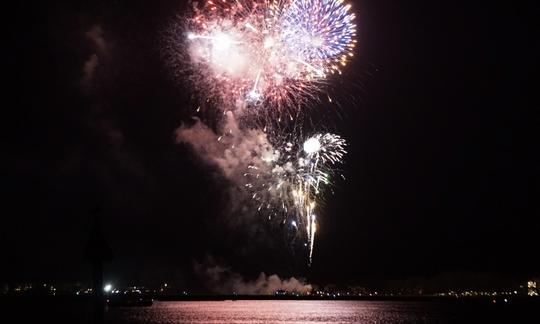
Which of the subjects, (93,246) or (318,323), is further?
(318,323)

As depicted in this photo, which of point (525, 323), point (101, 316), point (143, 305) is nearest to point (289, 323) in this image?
point (525, 323)

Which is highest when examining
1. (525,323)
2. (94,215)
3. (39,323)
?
(94,215)

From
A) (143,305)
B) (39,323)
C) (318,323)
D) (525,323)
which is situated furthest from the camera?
(143,305)

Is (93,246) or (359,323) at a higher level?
(93,246)

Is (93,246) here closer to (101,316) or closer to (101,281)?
(101,281)

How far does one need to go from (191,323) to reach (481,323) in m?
41.3

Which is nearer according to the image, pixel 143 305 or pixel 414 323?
pixel 414 323

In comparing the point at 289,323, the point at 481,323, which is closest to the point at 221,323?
the point at 289,323

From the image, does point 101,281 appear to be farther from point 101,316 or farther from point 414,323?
point 414,323

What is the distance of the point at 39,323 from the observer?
61938 mm

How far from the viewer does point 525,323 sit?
77000 millimetres

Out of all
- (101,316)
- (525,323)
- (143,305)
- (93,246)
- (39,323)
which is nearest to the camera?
(93,246)

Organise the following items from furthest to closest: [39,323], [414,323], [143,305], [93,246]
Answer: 1. [143,305]
2. [414,323]
3. [39,323]
4. [93,246]

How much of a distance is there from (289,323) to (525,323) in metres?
33.0
